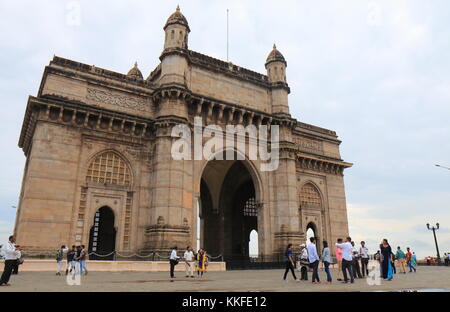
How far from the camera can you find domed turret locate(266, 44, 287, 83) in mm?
29688

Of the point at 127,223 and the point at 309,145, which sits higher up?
the point at 309,145

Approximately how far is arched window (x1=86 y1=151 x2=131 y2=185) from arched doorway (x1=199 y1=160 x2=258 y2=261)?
1222cm

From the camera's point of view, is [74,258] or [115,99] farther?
[115,99]

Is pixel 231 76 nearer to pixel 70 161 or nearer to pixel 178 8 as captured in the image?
pixel 178 8

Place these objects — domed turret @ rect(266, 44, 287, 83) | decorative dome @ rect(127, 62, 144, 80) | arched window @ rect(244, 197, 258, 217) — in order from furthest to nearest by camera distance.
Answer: arched window @ rect(244, 197, 258, 217) → decorative dome @ rect(127, 62, 144, 80) → domed turret @ rect(266, 44, 287, 83)

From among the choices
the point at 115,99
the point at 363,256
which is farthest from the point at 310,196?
the point at 115,99

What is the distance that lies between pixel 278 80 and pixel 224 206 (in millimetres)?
13695

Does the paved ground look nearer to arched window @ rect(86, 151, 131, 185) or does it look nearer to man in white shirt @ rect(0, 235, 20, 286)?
man in white shirt @ rect(0, 235, 20, 286)

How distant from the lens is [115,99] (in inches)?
902

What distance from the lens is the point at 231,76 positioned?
27422 mm

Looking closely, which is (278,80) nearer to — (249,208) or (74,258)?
(249,208)

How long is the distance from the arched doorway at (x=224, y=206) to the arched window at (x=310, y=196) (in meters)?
5.20

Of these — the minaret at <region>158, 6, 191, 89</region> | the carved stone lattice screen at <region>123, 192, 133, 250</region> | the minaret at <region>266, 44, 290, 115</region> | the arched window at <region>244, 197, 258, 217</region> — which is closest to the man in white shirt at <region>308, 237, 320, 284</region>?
the carved stone lattice screen at <region>123, 192, 133, 250</region>
